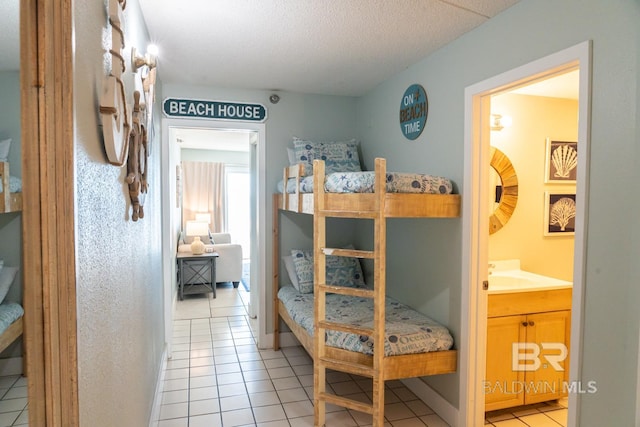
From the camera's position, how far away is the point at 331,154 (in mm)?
3895

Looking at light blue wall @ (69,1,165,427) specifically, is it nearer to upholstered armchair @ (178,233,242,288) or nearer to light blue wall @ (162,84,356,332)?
light blue wall @ (162,84,356,332)

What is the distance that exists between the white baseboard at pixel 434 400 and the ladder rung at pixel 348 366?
0.70 m

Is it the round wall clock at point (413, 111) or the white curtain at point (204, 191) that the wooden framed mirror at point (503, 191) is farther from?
the white curtain at point (204, 191)

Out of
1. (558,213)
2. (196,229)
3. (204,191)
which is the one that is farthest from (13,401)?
(204,191)

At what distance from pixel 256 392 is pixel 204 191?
5.87 m

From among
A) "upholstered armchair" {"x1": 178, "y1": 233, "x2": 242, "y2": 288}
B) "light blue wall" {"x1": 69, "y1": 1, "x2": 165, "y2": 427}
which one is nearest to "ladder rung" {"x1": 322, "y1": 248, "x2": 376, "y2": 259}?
"light blue wall" {"x1": 69, "y1": 1, "x2": 165, "y2": 427}

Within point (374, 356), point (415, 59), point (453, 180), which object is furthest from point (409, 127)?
point (374, 356)

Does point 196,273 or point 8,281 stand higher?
point 8,281

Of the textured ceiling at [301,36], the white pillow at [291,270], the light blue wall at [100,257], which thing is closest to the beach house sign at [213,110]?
the textured ceiling at [301,36]

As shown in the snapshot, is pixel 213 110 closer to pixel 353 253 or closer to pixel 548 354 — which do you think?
pixel 353 253

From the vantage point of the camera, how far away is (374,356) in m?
2.43

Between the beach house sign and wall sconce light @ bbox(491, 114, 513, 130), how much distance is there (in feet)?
6.68

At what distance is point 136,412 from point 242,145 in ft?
20.0

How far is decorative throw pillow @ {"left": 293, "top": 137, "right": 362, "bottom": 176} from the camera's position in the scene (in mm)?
3830
